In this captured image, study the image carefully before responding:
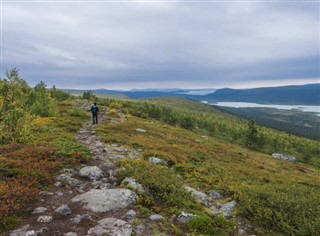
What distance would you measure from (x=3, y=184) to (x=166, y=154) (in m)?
12.3

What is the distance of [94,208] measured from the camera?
432 inches

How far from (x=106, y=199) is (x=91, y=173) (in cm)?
348

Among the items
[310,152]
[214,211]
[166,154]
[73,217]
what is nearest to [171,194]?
[214,211]

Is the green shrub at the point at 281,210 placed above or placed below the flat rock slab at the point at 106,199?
below

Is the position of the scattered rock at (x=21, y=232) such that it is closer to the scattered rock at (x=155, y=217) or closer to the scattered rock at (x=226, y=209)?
the scattered rock at (x=155, y=217)

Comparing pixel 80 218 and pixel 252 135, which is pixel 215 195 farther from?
pixel 252 135

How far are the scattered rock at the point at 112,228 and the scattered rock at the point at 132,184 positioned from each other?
3155mm

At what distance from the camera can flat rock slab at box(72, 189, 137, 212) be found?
1116 centimetres

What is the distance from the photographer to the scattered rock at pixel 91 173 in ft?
47.9

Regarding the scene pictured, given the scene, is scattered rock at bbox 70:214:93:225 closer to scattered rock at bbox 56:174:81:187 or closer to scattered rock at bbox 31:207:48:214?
scattered rock at bbox 31:207:48:214

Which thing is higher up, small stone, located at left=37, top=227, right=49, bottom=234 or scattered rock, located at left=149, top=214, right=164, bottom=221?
small stone, located at left=37, top=227, right=49, bottom=234

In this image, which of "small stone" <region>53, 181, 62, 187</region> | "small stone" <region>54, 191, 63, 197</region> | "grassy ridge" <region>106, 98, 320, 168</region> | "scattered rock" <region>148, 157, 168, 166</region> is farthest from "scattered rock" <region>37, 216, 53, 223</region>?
"grassy ridge" <region>106, 98, 320, 168</region>

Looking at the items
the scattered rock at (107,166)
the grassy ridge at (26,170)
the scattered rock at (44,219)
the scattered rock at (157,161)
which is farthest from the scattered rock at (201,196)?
the grassy ridge at (26,170)

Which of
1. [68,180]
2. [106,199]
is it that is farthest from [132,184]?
[68,180]
